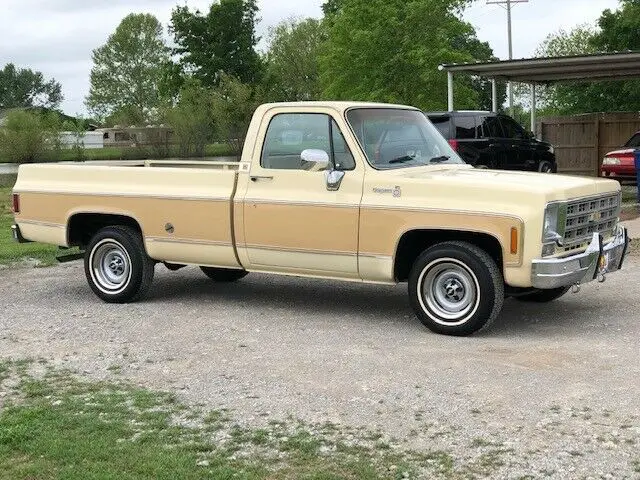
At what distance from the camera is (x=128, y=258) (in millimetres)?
9695

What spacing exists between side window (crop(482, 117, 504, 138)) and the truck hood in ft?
40.7

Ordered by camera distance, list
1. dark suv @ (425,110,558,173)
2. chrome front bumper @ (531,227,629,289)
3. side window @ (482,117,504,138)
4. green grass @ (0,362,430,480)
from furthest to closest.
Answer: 1. side window @ (482,117,504,138)
2. dark suv @ (425,110,558,173)
3. chrome front bumper @ (531,227,629,289)
4. green grass @ (0,362,430,480)

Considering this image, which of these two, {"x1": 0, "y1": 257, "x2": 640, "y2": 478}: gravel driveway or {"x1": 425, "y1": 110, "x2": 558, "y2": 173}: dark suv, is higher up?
{"x1": 425, "y1": 110, "x2": 558, "y2": 173}: dark suv

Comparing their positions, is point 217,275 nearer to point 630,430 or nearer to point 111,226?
point 111,226

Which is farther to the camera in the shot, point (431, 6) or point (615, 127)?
point (431, 6)

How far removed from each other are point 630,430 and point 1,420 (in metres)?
3.56

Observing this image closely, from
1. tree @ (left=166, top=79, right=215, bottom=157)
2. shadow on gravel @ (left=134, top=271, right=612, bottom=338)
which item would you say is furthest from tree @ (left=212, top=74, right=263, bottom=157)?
shadow on gravel @ (left=134, top=271, right=612, bottom=338)

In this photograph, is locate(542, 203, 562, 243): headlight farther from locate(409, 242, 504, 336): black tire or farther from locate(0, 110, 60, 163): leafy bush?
locate(0, 110, 60, 163): leafy bush

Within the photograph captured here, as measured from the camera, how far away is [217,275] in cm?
1100

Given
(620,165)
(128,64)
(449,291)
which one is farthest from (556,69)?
(128,64)

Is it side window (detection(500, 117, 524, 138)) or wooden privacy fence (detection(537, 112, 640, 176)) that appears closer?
side window (detection(500, 117, 524, 138))

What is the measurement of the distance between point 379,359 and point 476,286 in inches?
45.0

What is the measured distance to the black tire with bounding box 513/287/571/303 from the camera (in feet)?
30.1

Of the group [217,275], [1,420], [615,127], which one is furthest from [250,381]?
[615,127]
